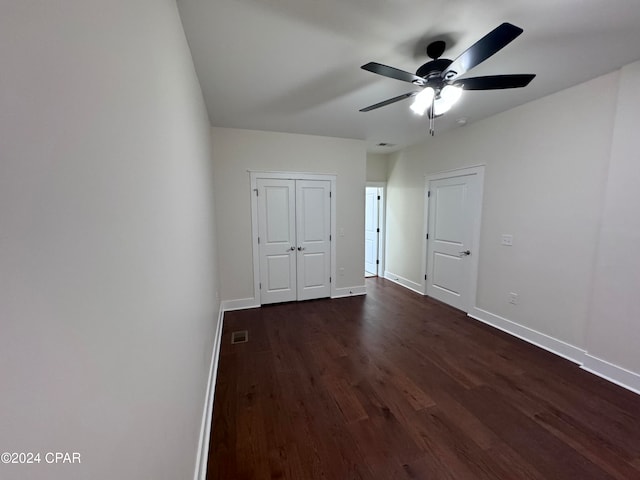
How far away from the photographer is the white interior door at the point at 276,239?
386 centimetres

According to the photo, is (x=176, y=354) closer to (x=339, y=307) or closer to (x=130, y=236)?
(x=130, y=236)

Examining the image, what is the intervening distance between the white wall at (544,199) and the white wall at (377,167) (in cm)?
167

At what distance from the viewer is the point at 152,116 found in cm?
93

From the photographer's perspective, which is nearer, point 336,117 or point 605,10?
point 605,10

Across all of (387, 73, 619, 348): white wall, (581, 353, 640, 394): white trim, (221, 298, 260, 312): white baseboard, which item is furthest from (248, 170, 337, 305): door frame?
(581, 353, 640, 394): white trim

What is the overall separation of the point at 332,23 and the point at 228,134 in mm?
2407

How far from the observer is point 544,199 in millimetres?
2758

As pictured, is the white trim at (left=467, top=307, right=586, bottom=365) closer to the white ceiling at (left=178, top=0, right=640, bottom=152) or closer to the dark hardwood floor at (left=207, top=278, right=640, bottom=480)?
the dark hardwood floor at (left=207, top=278, right=640, bottom=480)

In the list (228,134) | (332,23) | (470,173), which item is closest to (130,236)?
(332,23)

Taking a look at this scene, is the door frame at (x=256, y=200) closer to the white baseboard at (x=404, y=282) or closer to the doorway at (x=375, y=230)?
the doorway at (x=375, y=230)

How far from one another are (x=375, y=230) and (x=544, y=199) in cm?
323

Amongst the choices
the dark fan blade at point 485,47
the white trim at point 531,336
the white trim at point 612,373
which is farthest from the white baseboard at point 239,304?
the white trim at point 612,373

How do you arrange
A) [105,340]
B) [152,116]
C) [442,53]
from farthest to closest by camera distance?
[442,53], [152,116], [105,340]

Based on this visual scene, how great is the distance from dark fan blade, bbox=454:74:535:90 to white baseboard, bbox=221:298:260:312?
356cm
